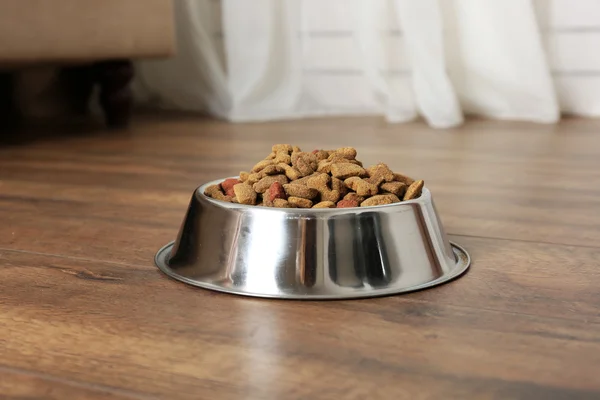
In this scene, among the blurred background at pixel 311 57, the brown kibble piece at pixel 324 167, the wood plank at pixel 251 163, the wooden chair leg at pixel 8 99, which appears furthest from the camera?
the wooden chair leg at pixel 8 99

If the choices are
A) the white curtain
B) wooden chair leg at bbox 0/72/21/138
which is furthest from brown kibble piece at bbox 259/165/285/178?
wooden chair leg at bbox 0/72/21/138

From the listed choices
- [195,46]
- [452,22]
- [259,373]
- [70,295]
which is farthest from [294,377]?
[195,46]

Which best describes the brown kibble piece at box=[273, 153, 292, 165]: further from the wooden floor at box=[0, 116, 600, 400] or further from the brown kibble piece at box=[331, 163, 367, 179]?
the wooden floor at box=[0, 116, 600, 400]

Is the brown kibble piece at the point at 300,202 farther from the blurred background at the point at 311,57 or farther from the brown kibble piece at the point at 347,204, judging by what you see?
the blurred background at the point at 311,57

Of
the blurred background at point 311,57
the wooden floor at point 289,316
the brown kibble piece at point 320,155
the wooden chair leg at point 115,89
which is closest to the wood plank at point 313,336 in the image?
the wooden floor at point 289,316

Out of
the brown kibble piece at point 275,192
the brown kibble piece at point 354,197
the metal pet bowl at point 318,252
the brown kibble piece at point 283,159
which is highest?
the brown kibble piece at point 283,159

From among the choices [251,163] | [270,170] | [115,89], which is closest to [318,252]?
[270,170]
